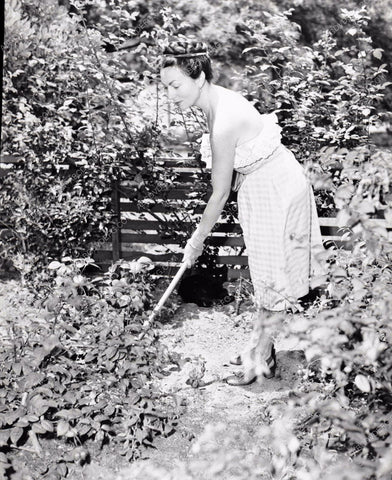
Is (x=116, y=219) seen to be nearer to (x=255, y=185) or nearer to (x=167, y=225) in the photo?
(x=167, y=225)

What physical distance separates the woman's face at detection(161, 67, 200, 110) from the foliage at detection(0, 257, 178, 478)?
1092 millimetres

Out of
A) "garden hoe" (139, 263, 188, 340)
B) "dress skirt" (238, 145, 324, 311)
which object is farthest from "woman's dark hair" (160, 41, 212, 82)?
"garden hoe" (139, 263, 188, 340)

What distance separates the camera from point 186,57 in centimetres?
331

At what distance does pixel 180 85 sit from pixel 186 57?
0.13 metres

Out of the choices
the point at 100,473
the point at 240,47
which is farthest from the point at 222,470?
the point at 240,47

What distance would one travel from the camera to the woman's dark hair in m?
3.29

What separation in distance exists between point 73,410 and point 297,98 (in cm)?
278

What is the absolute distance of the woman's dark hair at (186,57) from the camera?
3.29 m

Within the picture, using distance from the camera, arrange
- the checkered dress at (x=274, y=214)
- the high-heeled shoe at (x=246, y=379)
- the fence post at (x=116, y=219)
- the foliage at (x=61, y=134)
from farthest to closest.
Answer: the fence post at (x=116, y=219), the foliage at (x=61, y=134), the high-heeled shoe at (x=246, y=379), the checkered dress at (x=274, y=214)

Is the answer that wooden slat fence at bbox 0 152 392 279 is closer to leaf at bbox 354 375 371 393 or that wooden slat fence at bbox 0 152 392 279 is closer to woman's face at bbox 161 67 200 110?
woman's face at bbox 161 67 200 110

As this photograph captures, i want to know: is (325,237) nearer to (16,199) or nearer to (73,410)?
(16,199)

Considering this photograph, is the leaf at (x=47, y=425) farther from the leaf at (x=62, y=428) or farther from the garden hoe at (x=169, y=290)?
the garden hoe at (x=169, y=290)

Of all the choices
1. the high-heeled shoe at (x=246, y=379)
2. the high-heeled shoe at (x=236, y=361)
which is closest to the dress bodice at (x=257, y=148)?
the high-heeled shoe at (x=246, y=379)

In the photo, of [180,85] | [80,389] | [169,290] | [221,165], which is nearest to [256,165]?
[221,165]
